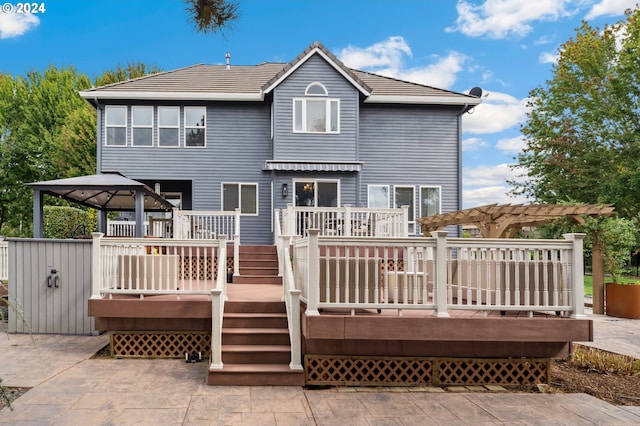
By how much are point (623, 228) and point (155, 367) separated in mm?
10488

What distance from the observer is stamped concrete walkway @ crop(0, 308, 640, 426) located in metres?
3.87

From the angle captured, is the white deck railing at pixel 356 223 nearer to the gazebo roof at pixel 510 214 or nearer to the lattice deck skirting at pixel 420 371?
the gazebo roof at pixel 510 214

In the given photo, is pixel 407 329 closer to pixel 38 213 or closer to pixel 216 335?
pixel 216 335

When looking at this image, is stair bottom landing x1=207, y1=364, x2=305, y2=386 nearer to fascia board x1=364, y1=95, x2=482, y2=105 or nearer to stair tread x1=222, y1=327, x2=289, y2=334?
stair tread x1=222, y1=327, x2=289, y2=334

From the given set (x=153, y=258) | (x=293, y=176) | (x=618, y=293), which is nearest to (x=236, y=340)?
(x=153, y=258)

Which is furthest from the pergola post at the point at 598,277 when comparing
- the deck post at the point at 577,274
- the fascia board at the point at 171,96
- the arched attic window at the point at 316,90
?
the fascia board at the point at 171,96

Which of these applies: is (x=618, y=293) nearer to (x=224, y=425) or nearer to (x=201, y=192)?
(x=224, y=425)

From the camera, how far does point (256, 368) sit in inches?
193

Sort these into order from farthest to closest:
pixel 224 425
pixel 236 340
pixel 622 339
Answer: pixel 622 339 < pixel 236 340 < pixel 224 425

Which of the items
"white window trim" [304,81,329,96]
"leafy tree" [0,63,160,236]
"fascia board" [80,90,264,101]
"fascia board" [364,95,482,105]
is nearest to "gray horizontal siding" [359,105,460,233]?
"fascia board" [364,95,482,105]

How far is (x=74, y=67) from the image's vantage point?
24.8m

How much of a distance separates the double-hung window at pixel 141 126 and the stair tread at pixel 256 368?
995 cm

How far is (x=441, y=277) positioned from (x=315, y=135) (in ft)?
28.9

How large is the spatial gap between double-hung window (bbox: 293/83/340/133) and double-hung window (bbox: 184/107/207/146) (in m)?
2.95
